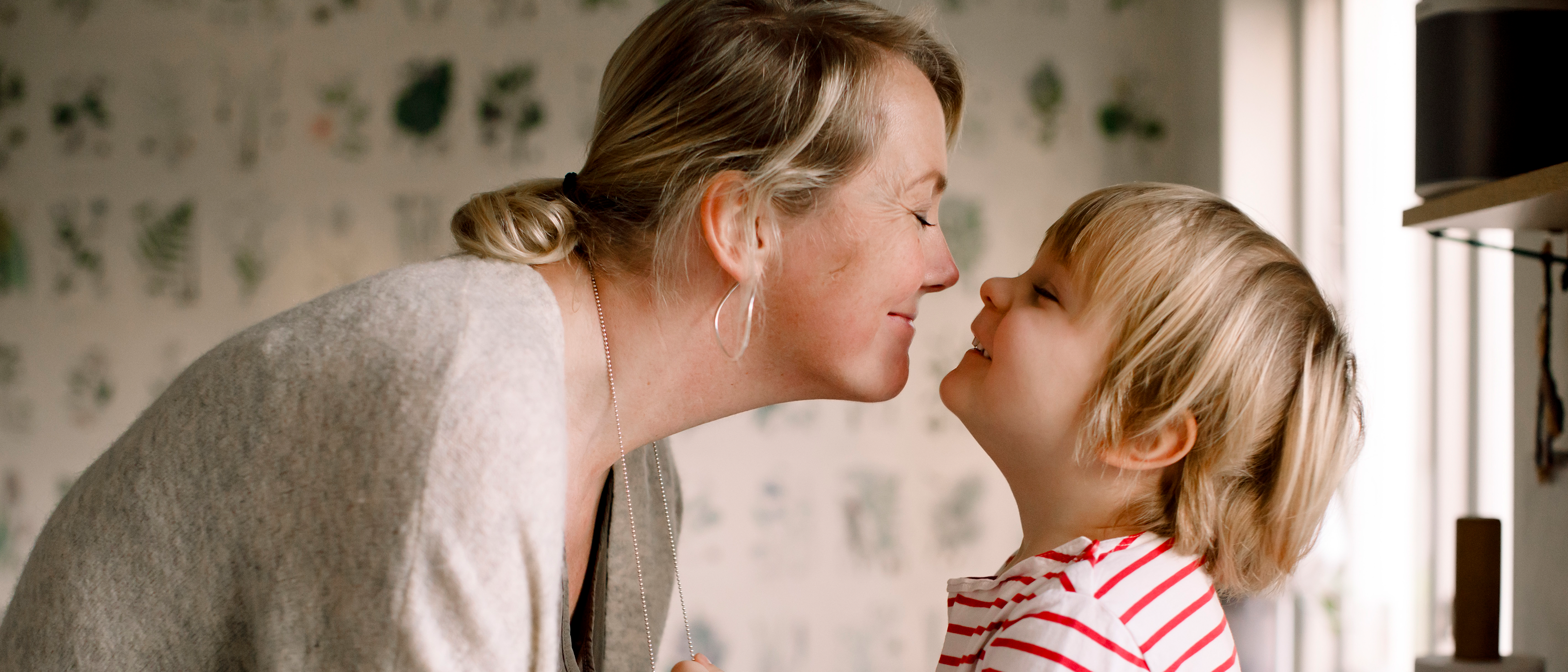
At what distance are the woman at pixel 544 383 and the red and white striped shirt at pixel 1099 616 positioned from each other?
0.98 feet

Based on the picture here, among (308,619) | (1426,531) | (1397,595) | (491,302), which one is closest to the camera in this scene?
(308,619)

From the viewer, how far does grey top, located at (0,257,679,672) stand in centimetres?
70

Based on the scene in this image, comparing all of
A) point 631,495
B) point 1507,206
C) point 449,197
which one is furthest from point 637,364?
point 449,197

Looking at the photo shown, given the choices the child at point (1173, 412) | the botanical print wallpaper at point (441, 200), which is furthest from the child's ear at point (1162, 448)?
the botanical print wallpaper at point (441, 200)

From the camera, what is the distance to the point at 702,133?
104cm

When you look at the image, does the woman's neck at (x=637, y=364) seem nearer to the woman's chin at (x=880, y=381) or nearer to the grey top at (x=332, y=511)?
the woman's chin at (x=880, y=381)

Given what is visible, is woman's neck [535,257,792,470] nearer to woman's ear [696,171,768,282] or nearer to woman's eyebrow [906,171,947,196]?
woman's ear [696,171,768,282]

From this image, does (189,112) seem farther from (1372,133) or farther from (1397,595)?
(1397,595)

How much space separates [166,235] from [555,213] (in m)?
2.39

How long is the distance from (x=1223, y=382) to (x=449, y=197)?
2.34 metres

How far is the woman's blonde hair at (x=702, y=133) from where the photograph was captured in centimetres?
104

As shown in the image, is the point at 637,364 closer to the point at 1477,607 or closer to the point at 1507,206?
the point at 1507,206

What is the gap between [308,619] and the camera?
2.36 ft

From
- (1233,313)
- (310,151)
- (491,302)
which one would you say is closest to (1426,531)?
(1233,313)
